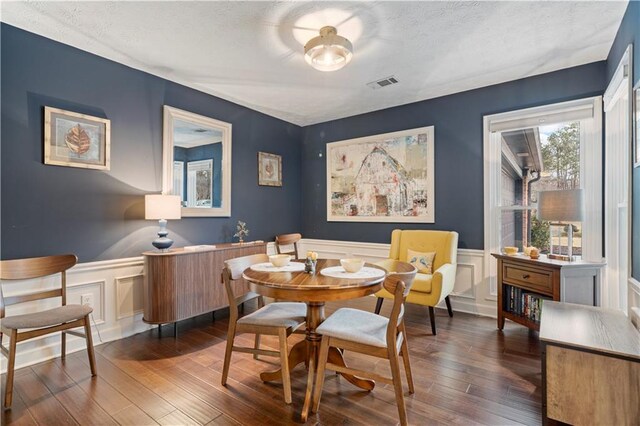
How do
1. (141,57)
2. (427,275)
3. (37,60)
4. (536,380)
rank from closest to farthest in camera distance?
(536,380) < (37,60) < (141,57) < (427,275)

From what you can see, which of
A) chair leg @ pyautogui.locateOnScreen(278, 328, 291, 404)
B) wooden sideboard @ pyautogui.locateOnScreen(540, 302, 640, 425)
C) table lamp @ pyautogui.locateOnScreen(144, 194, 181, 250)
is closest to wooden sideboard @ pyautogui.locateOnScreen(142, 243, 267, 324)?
table lamp @ pyautogui.locateOnScreen(144, 194, 181, 250)

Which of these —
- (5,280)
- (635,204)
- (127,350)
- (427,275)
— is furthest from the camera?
(427,275)

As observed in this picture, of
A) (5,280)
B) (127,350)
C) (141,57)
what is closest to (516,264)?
(127,350)

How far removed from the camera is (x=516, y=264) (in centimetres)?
297

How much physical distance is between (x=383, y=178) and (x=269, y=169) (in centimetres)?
170

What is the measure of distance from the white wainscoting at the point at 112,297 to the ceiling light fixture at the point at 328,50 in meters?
2.55

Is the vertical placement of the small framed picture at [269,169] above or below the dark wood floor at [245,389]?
above

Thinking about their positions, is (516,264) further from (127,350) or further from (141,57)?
(141,57)

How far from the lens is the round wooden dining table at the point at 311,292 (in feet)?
5.88

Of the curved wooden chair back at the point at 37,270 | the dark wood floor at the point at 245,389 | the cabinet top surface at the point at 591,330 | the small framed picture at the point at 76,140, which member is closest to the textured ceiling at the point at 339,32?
the small framed picture at the point at 76,140

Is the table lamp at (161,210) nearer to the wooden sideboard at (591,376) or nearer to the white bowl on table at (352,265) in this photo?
the white bowl on table at (352,265)

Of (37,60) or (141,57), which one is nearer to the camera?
(37,60)

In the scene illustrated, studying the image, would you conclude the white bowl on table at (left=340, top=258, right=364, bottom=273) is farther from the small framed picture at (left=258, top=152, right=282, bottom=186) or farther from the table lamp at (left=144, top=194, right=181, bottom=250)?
the small framed picture at (left=258, top=152, right=282, bottom=186)

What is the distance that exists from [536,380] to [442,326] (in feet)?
3.60
